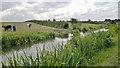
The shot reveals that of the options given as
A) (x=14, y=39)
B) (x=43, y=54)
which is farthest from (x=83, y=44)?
(x=14, y=39)

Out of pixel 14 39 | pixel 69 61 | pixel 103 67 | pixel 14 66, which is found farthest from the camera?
pixel 14 39

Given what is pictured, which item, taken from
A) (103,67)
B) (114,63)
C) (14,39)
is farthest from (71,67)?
(14,39)

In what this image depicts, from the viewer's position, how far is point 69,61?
5277 mm

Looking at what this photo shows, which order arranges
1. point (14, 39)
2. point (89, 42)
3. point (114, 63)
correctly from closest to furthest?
point (114, 63), point (89, 42), point (14, 39)

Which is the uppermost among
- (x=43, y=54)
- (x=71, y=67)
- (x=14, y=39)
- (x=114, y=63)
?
(x=43, y=54)

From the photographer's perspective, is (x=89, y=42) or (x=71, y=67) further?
(x=89, y=42)

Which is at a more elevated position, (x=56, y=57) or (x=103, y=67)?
(x=56, y=57)

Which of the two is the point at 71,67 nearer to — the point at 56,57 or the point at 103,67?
the point at 56,57

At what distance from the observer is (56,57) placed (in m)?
5.11

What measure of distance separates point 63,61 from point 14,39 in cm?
1507

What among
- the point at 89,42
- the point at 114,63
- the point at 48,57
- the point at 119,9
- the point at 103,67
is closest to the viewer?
the point at 48,57

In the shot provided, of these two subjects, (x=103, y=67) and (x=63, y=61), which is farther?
(x=103, y=67)

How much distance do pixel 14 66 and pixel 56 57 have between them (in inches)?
35.4

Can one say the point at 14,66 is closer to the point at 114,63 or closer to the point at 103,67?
the point at 103,67
